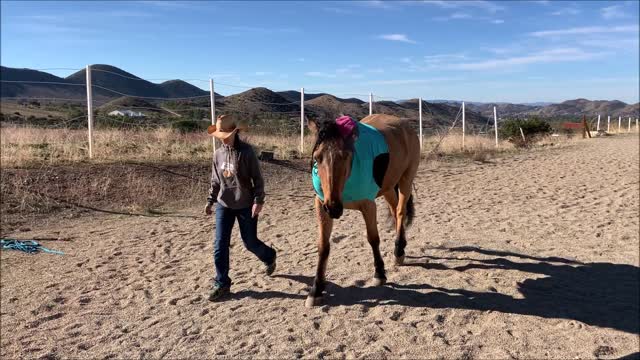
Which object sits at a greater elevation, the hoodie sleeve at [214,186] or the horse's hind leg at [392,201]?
the hoodie sleeve at [214,186]

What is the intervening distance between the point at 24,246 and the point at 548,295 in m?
6.65

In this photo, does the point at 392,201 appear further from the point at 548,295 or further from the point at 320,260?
the point at 548,295

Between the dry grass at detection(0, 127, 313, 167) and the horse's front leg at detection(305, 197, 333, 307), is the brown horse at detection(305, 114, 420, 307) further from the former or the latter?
the dry grass at detection(0, 127, 313, 167)

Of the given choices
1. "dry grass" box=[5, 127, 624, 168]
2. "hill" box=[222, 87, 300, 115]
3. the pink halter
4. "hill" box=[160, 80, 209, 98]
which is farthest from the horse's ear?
"hill" box=[222, 87, 300, 115]

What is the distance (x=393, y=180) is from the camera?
541 cm

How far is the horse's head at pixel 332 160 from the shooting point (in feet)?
12.9

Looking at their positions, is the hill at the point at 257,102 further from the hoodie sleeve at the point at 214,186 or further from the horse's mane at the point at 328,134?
the horse's mane at the point at 328,134

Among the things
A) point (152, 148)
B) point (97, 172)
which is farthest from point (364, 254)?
point (152, 148)

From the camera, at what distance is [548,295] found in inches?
191

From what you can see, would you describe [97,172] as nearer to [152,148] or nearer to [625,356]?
[152,148]

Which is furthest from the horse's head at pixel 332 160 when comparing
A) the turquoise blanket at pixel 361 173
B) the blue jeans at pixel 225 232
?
the blue jeans at pixel 225 232

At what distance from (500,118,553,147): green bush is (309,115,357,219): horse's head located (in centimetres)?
1849

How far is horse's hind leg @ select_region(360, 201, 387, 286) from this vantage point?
4.78m

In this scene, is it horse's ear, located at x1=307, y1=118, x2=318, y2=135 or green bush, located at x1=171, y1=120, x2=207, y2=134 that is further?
green bush, located at x1=171, y1=120, x2=207, y2=134
